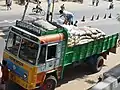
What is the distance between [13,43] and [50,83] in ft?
6.69

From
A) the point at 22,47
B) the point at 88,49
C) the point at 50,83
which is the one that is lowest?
the point at 50,83

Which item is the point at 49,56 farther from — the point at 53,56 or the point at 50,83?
the point at 50,83

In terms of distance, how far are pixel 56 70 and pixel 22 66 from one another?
5.11 feet

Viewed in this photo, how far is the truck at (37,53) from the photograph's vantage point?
37.6ft

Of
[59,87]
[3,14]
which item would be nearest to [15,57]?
[59,87]

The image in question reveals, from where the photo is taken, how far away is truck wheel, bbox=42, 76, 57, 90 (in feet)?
40.1

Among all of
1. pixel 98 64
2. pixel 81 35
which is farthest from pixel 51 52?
pixel 98 64

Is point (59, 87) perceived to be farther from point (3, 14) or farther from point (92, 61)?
point (3, 14)

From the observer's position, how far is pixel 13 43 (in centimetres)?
1224

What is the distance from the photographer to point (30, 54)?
1161 cm

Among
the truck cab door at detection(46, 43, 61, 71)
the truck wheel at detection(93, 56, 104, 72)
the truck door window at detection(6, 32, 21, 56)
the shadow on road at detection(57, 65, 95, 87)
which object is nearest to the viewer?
the truck cab door at detection(46, 43, 61, 71)

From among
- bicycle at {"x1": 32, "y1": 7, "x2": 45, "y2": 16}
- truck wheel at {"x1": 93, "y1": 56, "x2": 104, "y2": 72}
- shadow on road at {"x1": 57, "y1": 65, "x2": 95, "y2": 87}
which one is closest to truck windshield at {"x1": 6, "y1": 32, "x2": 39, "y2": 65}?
shadow on road at {"x1": 57, "y1": 65, "x2": 95, "y2": 87}

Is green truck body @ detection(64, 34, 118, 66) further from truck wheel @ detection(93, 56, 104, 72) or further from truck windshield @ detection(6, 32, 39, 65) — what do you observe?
truck windshield @ detection(6, 32, 39, 65)

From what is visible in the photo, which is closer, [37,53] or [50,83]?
[37,53]
